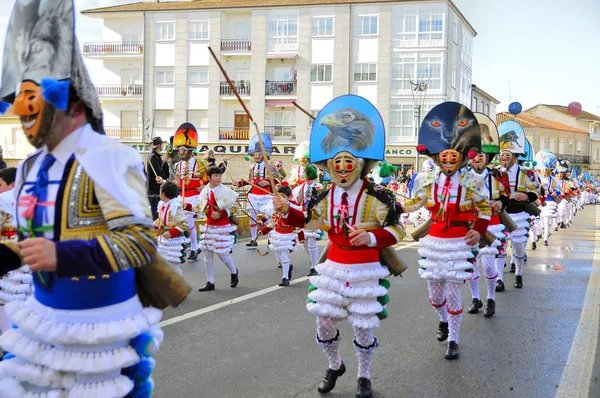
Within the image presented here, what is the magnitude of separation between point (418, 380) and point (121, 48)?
49089 millimetres

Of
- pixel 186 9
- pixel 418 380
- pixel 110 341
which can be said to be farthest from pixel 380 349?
pixel 186 9

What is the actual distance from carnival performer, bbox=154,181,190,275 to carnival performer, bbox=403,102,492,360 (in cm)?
383

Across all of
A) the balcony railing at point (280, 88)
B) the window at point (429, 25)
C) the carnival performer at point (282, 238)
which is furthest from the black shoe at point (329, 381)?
the window at point (429, 25)

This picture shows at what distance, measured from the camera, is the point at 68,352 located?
2.85 m

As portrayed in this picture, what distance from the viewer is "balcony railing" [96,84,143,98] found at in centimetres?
5019

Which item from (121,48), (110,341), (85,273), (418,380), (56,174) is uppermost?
(121,48)

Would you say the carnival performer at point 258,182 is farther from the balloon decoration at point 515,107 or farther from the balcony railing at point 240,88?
the balcony railing at point 240,88

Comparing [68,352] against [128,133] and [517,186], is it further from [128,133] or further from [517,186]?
[128,133]

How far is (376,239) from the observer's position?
516cm

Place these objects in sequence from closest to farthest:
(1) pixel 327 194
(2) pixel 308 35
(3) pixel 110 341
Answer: (3) pixel 110 341 → (1) pixel 327 194 → (2) pixel 308 35

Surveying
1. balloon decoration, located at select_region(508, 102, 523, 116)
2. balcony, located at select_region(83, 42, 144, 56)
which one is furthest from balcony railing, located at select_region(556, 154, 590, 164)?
balloon decoration, located at select_region(508, 102, 523, 116)

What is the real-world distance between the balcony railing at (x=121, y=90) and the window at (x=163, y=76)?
1.50 m

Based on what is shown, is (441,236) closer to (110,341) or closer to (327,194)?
(327,194)

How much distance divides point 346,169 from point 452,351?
89.0 inches
